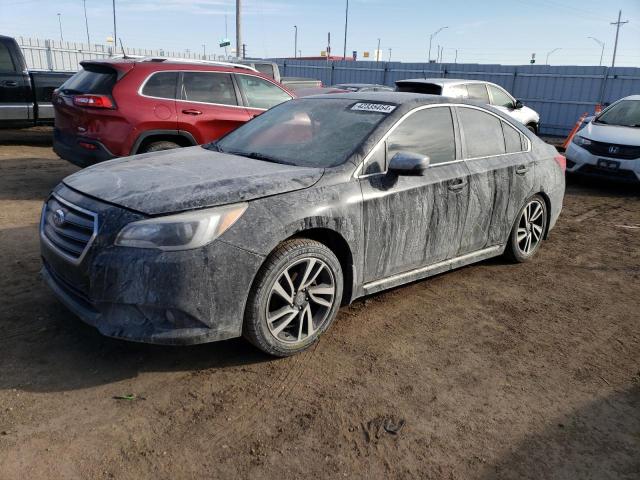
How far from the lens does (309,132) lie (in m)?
4.20

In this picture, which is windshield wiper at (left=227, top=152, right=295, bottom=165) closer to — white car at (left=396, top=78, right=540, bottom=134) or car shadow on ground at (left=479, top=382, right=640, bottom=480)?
car shadow on ground at (left=479, top=382, right=640, bottom=480)

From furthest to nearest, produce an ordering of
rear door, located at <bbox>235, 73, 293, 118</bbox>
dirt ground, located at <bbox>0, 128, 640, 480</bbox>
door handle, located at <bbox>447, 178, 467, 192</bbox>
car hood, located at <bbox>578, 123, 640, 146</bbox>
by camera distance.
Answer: car hood, located at <bbox>578, 123, 640, 146</bbox> → rear door, located at <bbox>235, 73, 293, 118</bbox> → door handle, located at <bbox>447, 178, 467, 192</bbox> → dirt ground, located at <bbox>0, 128, 640, 480</bbox>

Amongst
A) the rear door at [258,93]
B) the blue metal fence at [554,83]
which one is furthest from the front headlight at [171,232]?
the blue metal fence at [554,83]

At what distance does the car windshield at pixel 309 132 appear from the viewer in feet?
12.7

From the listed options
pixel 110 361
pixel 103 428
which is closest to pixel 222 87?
pixel 110 361

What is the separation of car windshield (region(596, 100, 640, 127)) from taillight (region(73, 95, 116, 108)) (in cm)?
848

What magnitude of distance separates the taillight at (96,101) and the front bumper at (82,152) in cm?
42

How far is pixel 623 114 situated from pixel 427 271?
25.4ft

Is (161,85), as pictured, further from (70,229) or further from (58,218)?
(70,229)

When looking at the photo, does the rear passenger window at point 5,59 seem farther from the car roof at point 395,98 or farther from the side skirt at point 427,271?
the side skirt at point 427,271

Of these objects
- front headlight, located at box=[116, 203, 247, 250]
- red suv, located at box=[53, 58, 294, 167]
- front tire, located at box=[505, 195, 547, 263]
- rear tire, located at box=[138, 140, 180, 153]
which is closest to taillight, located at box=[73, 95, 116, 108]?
red suv, located at box=[53, 58, 294, 167]

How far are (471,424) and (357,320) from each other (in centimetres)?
131

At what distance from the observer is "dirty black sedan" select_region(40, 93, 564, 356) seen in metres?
2.93

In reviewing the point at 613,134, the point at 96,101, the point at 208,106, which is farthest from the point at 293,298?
the point at 613,134
